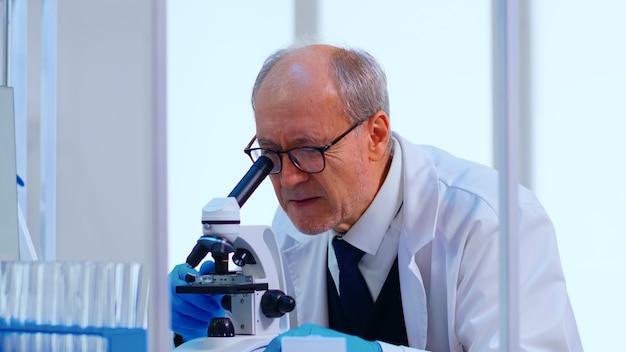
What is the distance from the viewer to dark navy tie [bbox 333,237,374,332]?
1943mm

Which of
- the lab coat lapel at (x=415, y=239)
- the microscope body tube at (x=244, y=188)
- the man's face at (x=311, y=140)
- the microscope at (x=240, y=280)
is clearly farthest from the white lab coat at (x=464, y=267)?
the microscope body tube at (x=244, y=188)

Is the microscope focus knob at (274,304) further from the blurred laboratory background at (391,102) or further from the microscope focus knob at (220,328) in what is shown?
the blurred laboratory background at (391,102)

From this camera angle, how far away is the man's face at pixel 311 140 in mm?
1896

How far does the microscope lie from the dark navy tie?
289mm

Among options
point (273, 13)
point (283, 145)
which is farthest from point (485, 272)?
point (273, 13)

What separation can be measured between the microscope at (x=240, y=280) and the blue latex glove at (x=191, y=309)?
0.73 feet

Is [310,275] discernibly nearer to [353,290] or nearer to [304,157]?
[353,290]

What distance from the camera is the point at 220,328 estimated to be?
147 centimetres

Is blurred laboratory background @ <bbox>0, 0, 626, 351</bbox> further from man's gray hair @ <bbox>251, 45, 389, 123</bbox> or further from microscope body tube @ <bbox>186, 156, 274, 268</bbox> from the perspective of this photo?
microscope body tube @ <bbox>186, 156, 274, 268</bbox>

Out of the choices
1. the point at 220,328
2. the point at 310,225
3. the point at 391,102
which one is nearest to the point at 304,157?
the point at 310,225

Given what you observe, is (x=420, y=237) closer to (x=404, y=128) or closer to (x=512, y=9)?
(x=512, y=9)

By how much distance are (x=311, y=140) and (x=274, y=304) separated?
0.47 meters

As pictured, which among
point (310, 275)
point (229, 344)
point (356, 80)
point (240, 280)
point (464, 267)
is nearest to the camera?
point (229, 344)

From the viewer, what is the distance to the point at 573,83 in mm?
→ 3674
